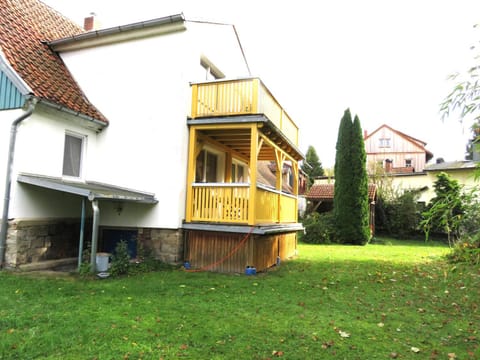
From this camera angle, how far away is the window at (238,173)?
15.4 meters

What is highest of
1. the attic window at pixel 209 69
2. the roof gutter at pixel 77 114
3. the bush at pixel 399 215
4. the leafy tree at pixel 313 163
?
the leafy tree at pixel 313 163

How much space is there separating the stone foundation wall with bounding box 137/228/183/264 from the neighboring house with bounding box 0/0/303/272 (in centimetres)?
3

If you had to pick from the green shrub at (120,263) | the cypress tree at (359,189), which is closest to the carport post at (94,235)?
the green shrub at (120,263)

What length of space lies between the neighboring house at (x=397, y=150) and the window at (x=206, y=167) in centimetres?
3325

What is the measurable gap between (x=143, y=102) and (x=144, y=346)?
7.22 metres

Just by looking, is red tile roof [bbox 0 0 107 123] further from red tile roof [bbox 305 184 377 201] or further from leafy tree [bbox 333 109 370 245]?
red tile roof [bbox 305 184 377 201]

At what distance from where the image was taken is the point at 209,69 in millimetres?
11578

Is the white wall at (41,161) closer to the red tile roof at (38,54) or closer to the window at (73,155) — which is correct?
the window at (73,155)

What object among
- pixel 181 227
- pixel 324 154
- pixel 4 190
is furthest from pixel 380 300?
pixel 324 154

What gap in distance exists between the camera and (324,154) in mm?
48031

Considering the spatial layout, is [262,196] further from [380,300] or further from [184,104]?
[380,300]

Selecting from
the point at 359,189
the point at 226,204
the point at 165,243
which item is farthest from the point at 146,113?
the point at 359,189

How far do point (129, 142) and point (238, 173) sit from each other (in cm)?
694

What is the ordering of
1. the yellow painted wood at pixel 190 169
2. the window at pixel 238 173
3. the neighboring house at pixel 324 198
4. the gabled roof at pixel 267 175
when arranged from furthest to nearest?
1. the neighboring house at pixel 324 198
2. the gabled roof at pixel 267 175
3. the window at pixel 238 173
4. the yellow painted wood at pixel 190 169
